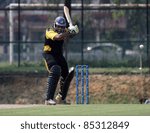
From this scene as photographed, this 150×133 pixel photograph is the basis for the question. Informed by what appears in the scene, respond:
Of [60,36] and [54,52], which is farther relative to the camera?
[54,52]

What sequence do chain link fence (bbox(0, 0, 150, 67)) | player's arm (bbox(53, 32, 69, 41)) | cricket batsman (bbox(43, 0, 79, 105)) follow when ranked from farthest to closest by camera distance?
chain link fence (bbox(0, 0, 150, 67)), cricket batsman (bbox(43, 0, 79, 105)), player's arm (bbox(53, 32, 69, 41))

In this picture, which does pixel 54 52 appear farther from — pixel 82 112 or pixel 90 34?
pixel 90 34

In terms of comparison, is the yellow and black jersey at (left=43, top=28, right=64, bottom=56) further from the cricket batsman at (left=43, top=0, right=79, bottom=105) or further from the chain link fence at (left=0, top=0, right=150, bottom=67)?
the chain link fence at (left=0, top=0, right=150, bottom=67)

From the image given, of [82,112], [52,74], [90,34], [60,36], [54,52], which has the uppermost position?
[60,36]

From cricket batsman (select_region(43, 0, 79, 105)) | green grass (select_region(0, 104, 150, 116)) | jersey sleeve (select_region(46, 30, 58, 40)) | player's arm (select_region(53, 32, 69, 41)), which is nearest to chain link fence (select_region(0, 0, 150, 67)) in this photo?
cricket batsman (select_region(43, 0, 79, 105))

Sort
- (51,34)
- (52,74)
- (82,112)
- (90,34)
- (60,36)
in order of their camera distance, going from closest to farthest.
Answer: (82,112) → (60,36) → (51,34) → (52,74) → (90,34)

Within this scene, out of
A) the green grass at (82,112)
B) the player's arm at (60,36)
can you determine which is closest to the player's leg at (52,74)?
the player's arm at (60,36)

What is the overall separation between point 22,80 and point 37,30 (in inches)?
642

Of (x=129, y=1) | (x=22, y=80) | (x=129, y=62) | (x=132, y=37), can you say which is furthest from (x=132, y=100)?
(x=132, y=37)

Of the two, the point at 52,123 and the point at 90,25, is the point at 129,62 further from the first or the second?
the point at 52,123

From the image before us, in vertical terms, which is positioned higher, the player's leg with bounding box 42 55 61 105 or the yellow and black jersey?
the yellow and black jersey

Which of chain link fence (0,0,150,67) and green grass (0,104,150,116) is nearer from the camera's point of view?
green grass (0,104,150,116)

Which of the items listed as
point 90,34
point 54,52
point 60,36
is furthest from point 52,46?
point 90,34

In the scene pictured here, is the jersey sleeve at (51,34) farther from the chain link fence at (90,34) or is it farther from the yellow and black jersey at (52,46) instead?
the chain link fence at (90,34)
